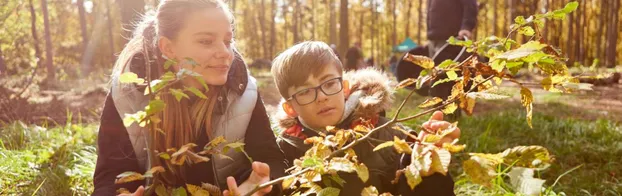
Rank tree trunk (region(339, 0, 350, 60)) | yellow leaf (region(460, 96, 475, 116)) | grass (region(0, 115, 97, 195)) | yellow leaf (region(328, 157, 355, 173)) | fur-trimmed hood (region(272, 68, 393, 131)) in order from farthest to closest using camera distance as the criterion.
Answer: tree trunk (region(339, 0, 350, 60)) → grass (region(0, 115, 97, 195)) → fur-trimmed hood (region(272, 68, 393, 131)) → yellow leaf (region(460, 96, 475, 116)) → yellow leaf (region(328, 157, 355, 173))

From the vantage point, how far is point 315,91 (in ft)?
7.49

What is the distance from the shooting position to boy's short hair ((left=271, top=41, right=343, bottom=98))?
2318 mm

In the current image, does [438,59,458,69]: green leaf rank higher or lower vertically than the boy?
higher

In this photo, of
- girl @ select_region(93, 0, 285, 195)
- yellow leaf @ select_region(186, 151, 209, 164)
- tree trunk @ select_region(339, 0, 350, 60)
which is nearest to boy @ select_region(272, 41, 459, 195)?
girl @ select_region(93, 0, 285, 195)

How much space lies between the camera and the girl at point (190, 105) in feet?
6.57

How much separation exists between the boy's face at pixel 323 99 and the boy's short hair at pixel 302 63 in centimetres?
3

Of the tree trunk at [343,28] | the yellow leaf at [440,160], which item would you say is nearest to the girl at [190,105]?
the yellow leaf at [440,160]

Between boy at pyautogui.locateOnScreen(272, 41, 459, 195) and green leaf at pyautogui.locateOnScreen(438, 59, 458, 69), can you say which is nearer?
green leaf at pyautogui.locateOnScreen(438, 59, 458, 69)

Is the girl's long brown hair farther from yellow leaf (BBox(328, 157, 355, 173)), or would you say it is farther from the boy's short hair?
yellow leaf (BBox(328, 157, 355, 173))

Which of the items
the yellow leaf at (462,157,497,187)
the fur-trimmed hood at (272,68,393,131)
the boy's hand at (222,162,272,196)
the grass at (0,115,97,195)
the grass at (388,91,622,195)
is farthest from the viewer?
the grass at (388,91,622,195)

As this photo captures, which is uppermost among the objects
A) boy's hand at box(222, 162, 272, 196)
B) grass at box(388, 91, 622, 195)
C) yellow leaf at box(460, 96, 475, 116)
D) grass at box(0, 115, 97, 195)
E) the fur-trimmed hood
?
yellow leaf at box(460, 96, 475, 116)

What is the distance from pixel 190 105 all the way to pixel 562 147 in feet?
11.6

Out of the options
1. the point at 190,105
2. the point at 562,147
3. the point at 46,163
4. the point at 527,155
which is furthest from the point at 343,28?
the point at 527,155

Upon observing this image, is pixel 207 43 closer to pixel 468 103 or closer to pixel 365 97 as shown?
pixel 365 97
